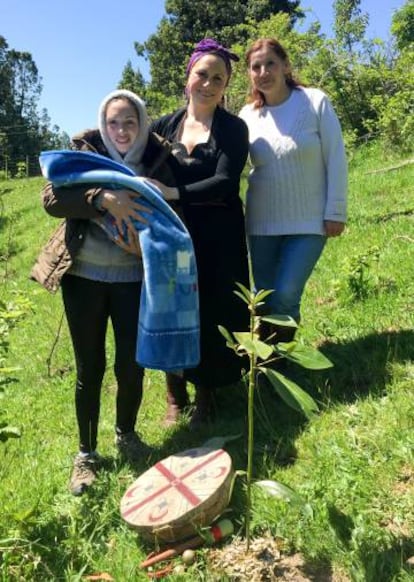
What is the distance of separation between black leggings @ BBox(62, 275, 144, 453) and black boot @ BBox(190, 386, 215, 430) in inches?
18.9

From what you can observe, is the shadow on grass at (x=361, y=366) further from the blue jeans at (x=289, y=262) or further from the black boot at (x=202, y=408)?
the black boot at (x=202, y=408)

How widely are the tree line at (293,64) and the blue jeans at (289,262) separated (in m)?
1.16

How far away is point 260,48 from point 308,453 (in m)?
2.23

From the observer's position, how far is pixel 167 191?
3021 millimetres

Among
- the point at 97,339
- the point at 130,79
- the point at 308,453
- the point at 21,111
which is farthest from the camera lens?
the point at 21,111

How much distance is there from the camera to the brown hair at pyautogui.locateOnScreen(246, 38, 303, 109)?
3449 millimetres

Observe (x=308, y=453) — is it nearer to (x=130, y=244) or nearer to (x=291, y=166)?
(x=130, y=244)

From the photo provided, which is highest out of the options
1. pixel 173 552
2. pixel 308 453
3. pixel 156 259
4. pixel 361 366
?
pixel 156 259

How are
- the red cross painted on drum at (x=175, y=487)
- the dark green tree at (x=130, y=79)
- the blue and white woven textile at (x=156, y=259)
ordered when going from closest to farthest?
1. the red cross painted on drum at (x=175, y=487)
2. the blue and white woven textile at (x=156, y=259)
3. the dark green tree at (x=130, y=79)

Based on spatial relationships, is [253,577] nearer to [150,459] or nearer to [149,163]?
[150,459]

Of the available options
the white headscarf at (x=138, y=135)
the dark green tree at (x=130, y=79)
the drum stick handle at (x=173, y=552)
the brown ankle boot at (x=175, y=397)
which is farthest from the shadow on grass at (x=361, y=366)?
the dark green tree at (x=130, y=79)

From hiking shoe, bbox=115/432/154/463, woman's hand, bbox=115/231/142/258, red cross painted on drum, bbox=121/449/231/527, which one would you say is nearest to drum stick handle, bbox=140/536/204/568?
red cross painted on drum, bbox=121/449/231/527

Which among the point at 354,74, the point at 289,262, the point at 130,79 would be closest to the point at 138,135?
the point at 289,262

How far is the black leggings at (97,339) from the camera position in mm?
2988
